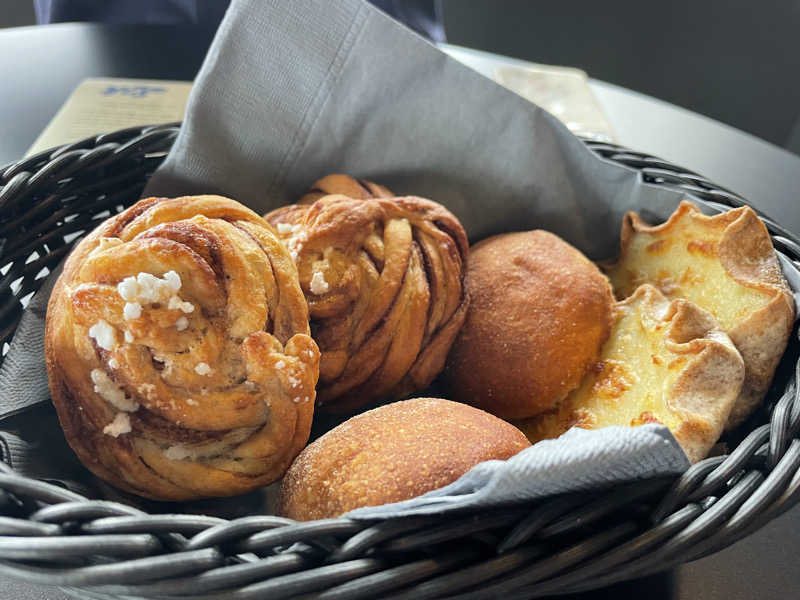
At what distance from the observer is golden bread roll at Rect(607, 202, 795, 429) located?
2.87ft

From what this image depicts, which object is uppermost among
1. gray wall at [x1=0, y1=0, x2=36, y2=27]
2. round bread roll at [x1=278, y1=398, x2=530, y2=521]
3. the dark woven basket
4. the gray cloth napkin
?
the gray cloth napkin

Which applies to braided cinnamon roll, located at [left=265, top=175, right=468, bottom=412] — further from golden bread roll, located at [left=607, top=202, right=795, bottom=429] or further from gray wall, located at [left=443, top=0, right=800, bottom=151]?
gray wall, located at [left=443, top=0, right=800, bottom=151]

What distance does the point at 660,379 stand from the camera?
87 cm

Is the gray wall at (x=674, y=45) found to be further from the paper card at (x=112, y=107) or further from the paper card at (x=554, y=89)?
the paper card at (x=112, y=107)

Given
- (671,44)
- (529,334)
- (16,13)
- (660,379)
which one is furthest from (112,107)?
(671,44)

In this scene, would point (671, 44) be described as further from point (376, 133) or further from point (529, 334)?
point (529, 334)

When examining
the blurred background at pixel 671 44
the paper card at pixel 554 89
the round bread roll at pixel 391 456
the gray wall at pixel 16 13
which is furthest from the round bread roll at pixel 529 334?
the gray wall at pixel 16 13

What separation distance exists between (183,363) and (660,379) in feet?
1.80

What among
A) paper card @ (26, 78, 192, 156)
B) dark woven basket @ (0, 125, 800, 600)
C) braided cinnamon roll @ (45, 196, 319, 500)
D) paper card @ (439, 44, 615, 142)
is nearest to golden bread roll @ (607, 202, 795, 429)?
dark woven basket @ (0, 125, 800, 600)

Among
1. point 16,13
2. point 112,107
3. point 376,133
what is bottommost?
point 16,13

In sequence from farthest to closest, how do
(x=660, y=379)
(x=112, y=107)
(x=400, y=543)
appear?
(x=112, y=107) → (x=660, y=379) → (x=400, y=543)

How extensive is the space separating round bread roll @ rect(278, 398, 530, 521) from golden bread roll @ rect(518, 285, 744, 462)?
172 millimetres

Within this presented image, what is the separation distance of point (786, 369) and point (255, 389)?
63cm

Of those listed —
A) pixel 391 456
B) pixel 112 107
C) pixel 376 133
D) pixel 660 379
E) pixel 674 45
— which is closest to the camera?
pixel 391 456
